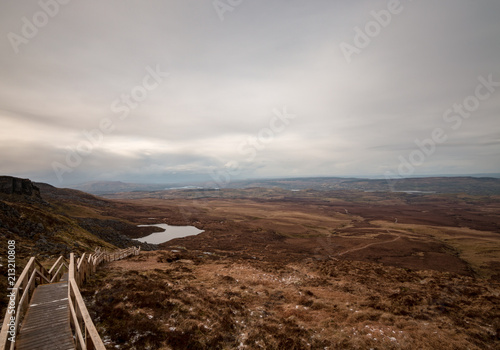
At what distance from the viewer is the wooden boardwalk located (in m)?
6.85

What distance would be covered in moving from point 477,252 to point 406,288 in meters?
50.2

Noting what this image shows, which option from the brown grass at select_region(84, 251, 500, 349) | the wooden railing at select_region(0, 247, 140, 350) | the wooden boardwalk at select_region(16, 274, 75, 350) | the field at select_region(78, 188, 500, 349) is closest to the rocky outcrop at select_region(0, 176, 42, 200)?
the field at select_region(78, 188, 500, 349)

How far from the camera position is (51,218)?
1276 inches

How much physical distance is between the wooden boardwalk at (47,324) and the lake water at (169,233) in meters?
49.9

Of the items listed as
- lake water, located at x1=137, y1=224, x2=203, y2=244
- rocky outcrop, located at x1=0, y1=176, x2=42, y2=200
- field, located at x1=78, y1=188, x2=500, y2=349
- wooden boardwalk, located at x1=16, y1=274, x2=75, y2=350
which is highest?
rocky outcrop, located at x1=0, y1=176, x2=42, y2=200

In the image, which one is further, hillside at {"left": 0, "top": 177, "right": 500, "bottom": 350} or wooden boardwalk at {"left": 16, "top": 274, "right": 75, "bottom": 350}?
hillside at {"left": 0, "top": 177, "right": 500, "bottom": 350}

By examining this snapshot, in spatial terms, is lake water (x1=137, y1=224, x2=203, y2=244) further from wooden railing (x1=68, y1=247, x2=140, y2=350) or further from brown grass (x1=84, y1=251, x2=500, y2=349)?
brown grass (x1=84, y1=251, x2=500, y2=349)

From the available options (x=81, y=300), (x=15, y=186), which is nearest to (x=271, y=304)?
(x=81, y=300)

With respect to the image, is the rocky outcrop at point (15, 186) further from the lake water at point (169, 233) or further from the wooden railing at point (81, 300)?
the wooden railing at point (81, 300)

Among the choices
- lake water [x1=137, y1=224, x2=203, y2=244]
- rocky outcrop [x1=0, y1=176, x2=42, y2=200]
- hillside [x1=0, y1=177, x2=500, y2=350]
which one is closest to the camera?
hillside [x1=0, y1=177, x2=500, y2=350]

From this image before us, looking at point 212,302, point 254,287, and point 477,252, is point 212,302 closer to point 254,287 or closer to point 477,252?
point 254,287

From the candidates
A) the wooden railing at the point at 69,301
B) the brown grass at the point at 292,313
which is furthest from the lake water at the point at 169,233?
the brown grass at the point at 292,313

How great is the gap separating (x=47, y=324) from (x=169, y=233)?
63537mm

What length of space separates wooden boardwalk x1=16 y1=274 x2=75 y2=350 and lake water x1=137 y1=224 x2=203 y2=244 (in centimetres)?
4995
